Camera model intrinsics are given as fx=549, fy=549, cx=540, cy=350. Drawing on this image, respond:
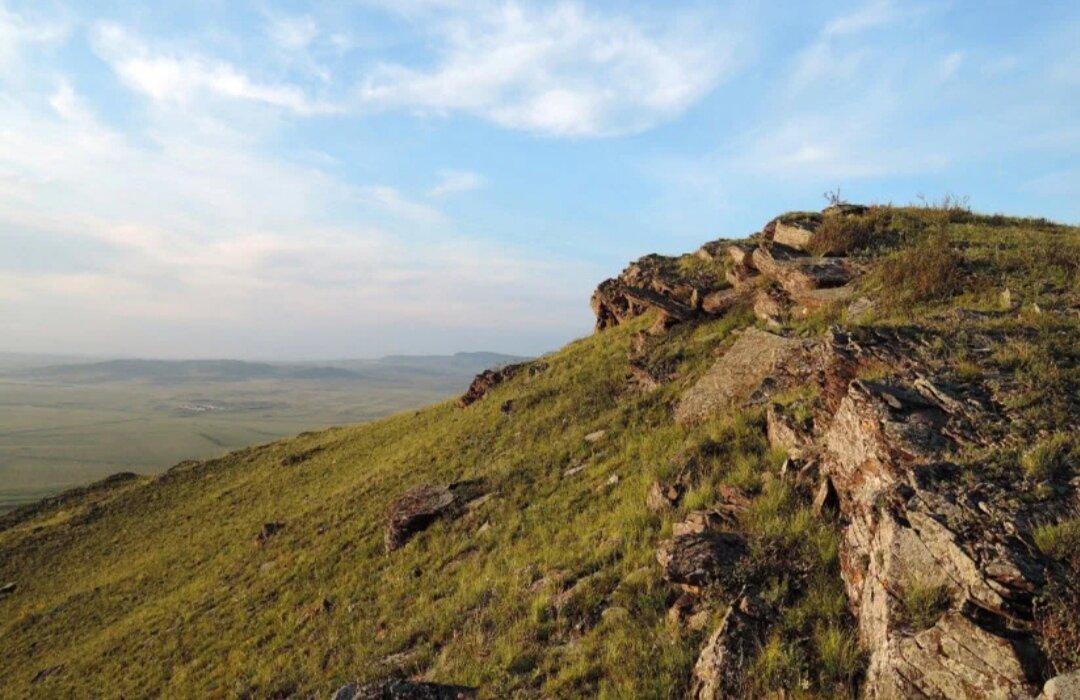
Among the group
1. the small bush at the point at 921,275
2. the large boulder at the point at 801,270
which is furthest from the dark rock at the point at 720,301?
the small bush at the point at 921,275

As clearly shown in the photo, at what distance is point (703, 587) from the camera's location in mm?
8656

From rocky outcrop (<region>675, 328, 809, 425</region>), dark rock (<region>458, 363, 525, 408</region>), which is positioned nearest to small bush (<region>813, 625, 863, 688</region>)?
rocky outcrop (<region>675, 328, 809, 425</region>)

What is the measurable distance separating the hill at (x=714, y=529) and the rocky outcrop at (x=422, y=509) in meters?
0.09

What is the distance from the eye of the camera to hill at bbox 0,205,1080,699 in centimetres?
675

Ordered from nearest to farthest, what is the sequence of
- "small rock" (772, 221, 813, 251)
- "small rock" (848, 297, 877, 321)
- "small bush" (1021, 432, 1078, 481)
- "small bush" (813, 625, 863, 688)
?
1. "small bush" (813, 625, 863, 688)
2. "small bush" (1021, 432, 1078, 481)
3. "small rock" (848, 297, 877, 321)
4. "small rock" (772, 221, 813, 251)

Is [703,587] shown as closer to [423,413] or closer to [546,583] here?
[546,583]

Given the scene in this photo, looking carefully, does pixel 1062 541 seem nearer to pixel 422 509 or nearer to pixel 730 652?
pixel 730 652

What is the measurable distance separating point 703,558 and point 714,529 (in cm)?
140

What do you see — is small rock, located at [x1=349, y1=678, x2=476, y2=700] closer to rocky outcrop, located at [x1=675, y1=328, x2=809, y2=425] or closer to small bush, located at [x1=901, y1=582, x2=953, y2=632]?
small bush, located at [x1=901, y1=582, x2=953, y2=632]

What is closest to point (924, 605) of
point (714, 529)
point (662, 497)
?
point (714, 529)

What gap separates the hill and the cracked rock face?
3 centimetres

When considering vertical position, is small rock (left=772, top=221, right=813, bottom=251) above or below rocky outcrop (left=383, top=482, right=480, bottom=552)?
above

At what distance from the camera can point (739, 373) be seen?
17938 millimetres

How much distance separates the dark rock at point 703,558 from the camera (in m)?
8.70
